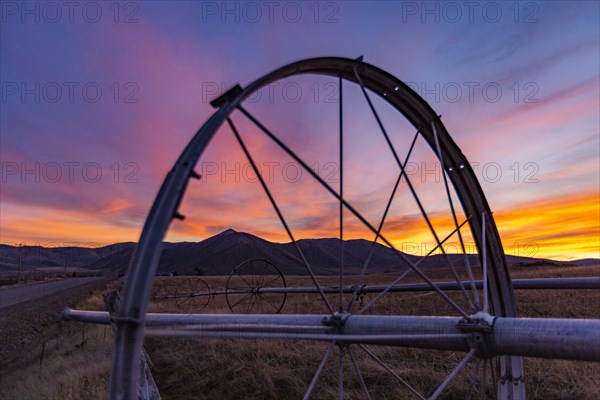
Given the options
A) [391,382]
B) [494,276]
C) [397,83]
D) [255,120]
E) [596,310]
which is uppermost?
[397,83]

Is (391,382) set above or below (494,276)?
below

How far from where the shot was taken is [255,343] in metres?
11.2

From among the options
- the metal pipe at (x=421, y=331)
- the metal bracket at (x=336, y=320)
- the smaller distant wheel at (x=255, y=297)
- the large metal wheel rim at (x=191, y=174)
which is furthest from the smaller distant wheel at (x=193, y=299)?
the metal bracket at (x=336, y=320)

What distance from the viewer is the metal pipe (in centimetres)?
329

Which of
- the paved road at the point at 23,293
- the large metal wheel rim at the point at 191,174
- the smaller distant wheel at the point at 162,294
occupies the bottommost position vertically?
the paved road at the point at 23,293

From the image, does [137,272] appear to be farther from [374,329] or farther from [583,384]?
[583,384]

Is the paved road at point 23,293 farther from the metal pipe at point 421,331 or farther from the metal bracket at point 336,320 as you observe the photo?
the metal bracket at point 336,320

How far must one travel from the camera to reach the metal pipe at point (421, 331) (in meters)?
3.29

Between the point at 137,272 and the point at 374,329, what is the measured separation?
7.73ft

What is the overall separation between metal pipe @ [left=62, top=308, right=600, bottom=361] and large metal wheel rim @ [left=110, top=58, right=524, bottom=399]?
90 centimetres

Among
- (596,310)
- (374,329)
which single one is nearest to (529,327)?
(374,329)

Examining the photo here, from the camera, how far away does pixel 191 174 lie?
2.53 metres

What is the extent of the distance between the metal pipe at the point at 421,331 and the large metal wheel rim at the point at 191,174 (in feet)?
2.95

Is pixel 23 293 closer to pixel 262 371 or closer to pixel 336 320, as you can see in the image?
pixel 262 371
